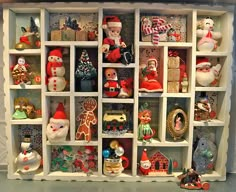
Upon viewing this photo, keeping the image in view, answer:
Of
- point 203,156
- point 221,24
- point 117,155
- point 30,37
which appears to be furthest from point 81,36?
point 203,156

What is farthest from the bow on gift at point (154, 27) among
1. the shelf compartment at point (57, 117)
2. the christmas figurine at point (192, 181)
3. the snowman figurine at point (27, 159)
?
the snowman figurine at point (27, 159)

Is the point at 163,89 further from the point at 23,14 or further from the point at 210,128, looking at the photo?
Result: the point at 23,14

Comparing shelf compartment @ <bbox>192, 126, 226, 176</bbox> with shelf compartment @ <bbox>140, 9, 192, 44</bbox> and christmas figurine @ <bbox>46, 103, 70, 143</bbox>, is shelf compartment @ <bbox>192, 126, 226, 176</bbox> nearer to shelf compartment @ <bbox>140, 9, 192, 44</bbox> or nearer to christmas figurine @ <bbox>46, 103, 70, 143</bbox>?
shelf compartment @ <bbox>140, 9, 192, 44</bbox>

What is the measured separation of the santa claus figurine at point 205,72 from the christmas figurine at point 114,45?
318mm

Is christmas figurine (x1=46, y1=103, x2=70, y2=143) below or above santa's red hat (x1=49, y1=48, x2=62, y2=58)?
below

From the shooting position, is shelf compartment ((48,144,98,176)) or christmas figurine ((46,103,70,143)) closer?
christmas figurine ((46,103,70,143))

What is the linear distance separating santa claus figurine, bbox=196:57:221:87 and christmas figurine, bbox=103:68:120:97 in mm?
370

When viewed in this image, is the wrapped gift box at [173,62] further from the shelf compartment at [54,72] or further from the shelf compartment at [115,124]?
the shelf compartment at [54,72]

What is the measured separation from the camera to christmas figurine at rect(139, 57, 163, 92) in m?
1.23

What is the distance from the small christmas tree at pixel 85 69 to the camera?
48.1 inches

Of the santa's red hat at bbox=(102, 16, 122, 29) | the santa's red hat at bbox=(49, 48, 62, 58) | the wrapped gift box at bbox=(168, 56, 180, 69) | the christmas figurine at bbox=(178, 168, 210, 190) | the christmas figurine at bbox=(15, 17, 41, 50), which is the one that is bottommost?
the christmas figurine at bbox=(178, 168, 210, 190)

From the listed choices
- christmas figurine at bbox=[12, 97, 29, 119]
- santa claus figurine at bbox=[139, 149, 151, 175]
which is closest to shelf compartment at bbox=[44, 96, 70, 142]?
christmas figurine at bbox=[12, 97, 29, 119]

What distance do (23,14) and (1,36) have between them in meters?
0.15

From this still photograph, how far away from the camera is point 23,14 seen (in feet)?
4.30
